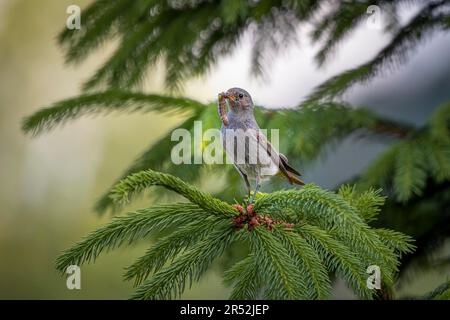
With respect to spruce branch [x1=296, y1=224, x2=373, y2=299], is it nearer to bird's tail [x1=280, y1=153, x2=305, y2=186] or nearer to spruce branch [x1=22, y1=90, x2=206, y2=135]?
bird's tail [x1=280, y1=153, x2=305, y2=186]

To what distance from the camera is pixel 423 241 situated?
7.29 feet

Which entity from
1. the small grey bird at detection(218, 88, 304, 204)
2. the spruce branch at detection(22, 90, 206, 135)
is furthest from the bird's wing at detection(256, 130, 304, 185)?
the spruce branch at detection(22, 90, 206, 135)

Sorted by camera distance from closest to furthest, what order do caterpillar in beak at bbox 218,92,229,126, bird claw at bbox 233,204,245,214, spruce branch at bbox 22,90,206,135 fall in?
bird claw at bbox 233,204,245,214
caterpillar in beak at bbox 218,92,229,126
spruce branch at bbox 22,90,206,135

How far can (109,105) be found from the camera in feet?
5.77

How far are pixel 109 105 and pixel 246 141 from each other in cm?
70

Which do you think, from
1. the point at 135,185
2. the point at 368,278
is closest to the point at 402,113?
the point at 368,278

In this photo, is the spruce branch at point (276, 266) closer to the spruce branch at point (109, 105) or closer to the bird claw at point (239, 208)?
the bird claw at point (239, 208)

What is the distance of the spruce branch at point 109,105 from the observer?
1.74 metres

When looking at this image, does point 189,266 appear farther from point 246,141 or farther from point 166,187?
point 246,141

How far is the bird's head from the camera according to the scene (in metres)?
1.16

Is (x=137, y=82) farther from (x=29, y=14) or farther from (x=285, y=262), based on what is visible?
(x=29, y=14)

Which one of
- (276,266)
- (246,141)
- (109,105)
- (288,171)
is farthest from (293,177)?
(109,105)

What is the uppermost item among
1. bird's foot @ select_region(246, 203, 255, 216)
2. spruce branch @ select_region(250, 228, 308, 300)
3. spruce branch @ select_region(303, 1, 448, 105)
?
spruce branch @ select_region(303, 1, 448, 105)

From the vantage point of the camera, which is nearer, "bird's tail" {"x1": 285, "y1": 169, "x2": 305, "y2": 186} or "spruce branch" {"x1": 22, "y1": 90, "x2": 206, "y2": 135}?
"bird's tail" {"x1": 285, "y1": 169, "x2": 305, "y2": 186}
